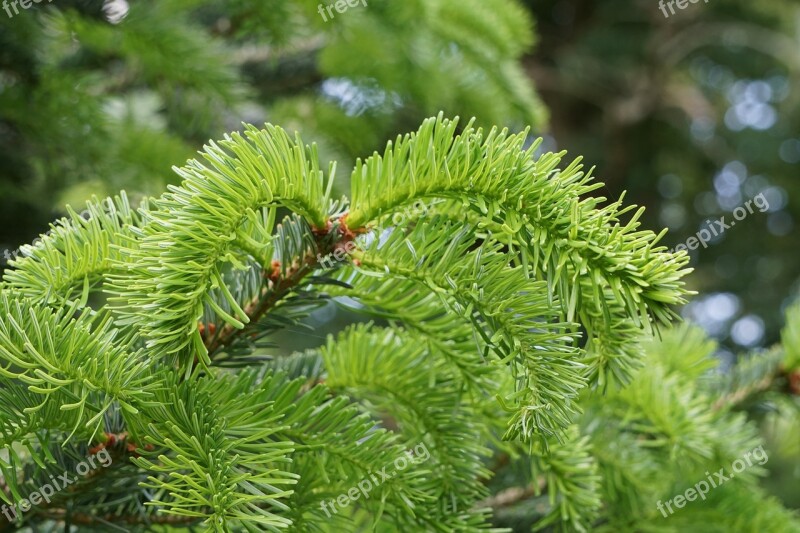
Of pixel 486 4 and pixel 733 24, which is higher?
pixel 486 4

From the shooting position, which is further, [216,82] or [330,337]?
[216,82]

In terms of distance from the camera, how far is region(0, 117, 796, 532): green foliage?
41 centimetres

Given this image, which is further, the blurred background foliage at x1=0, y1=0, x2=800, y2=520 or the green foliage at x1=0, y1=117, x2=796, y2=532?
the blurred background foliage at x1=0, y1=0, x2=800, y2=520

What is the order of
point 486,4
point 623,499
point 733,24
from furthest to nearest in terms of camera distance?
point 733,24 → point 486,4 → point 623,499

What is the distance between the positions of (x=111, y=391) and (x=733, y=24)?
435 cm

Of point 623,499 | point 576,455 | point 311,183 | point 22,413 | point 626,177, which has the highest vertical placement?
point 311,183

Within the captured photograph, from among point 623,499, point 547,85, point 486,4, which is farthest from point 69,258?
point 547,85

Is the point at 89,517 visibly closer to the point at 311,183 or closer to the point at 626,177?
the point at 311,183

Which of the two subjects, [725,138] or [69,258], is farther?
[725,138]

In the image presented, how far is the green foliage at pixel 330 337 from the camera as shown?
41 centimetres

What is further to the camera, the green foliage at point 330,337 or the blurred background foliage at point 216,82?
the blurred background foliage at point 216,82

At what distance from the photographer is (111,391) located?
1.37 ft

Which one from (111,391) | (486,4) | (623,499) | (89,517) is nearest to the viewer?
(111,391)

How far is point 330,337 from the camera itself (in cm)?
60
